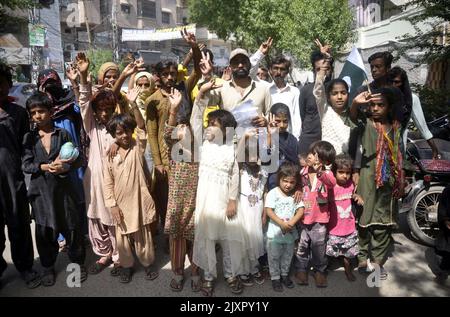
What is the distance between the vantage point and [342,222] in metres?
3.13

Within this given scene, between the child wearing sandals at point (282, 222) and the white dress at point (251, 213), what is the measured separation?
0.32ft

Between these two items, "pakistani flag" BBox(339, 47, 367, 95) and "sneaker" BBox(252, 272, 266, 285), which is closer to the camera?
"sneaker" BBox(252, 272, 266, 285)

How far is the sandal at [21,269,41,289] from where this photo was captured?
122 inches

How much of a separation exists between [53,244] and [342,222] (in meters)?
2.64

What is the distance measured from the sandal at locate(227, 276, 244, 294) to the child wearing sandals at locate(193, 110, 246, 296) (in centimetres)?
10

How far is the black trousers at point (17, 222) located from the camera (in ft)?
9.80

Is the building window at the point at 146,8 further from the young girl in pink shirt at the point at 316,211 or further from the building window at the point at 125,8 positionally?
the young girl in pink shirt at the point at 316,211

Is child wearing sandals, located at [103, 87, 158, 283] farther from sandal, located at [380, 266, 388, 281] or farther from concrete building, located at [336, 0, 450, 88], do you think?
concrete building, located at [336, 0, 450, 88]

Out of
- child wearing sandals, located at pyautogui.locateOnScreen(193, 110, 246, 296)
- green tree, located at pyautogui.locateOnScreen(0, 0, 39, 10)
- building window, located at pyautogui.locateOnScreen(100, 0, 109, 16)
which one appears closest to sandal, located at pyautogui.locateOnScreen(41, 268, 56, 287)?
child wearing sandals, located at pyautogui.locateOnScreen(193, 110, 246, 296)

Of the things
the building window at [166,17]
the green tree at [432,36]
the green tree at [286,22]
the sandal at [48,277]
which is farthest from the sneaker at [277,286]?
the building window at [166,17]

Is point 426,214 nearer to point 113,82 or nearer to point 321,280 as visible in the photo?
point 321,280
